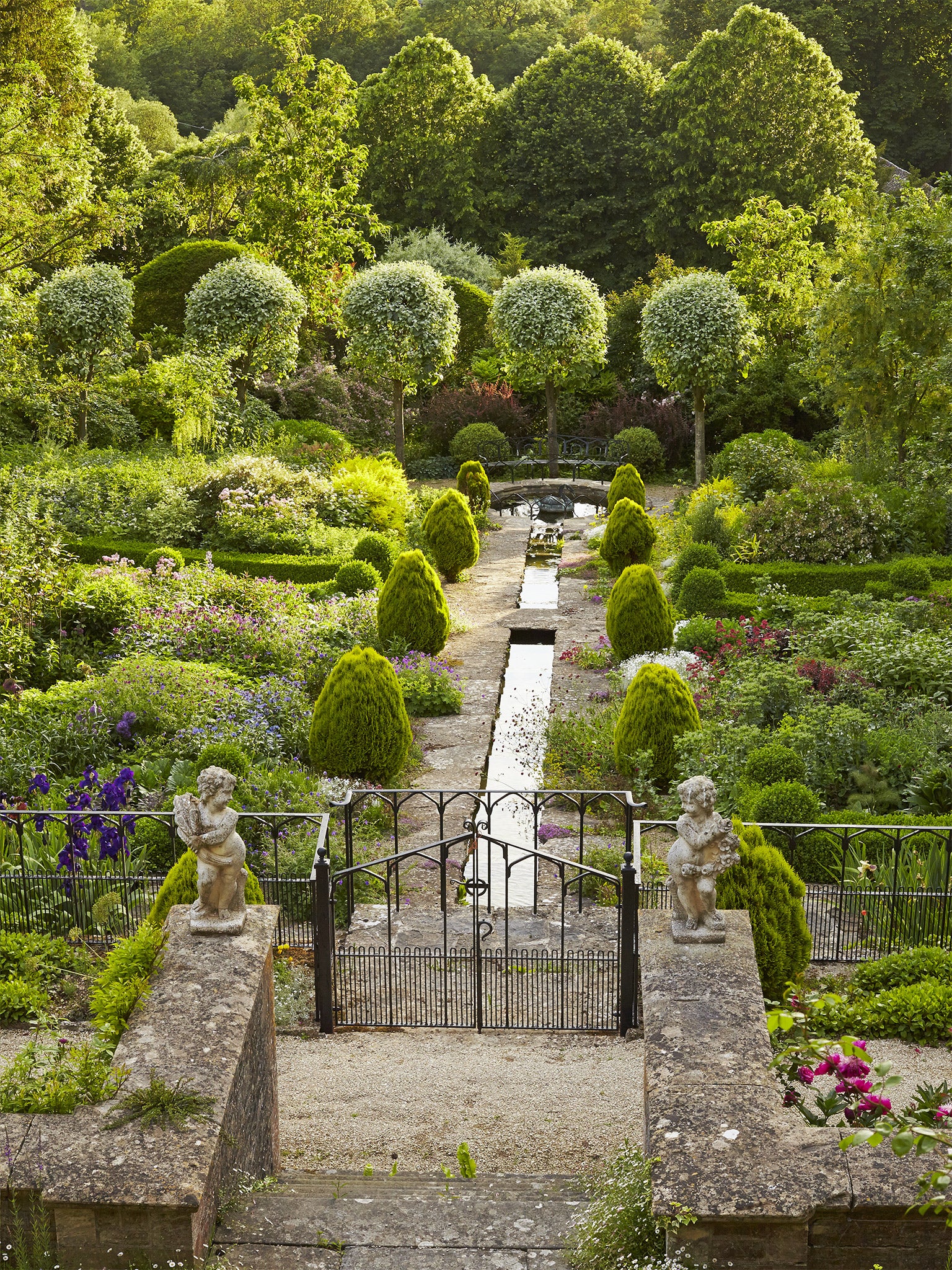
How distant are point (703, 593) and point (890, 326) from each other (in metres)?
5.83

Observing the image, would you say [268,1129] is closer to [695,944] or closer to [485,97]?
[695,944]

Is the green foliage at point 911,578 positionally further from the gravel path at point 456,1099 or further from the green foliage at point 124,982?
the green foliage at point 124,982

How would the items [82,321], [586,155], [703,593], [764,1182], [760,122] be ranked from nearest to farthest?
[764,1182], [703,593], [82,321], [760,122], [586,155]

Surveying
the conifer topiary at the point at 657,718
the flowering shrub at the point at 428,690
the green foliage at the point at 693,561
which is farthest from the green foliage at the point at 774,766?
the green foliage at the point at 693,561

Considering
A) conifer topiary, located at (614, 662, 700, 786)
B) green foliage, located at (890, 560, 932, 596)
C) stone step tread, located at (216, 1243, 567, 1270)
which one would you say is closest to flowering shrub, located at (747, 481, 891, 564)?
green foliage, located at (890, 560, 932, 596)

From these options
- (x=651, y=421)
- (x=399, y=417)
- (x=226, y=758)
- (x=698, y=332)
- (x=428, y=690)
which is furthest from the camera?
(x=651, y=421)

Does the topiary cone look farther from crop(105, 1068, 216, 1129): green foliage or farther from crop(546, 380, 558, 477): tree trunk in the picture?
crop(546, 380, 558, 477): tree trunk

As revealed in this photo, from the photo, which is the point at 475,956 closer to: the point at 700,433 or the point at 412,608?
the point at 412,608

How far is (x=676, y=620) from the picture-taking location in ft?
44.6

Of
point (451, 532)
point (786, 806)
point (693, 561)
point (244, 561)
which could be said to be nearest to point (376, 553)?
point (244, 561)

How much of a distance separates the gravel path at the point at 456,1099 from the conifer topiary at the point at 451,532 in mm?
10357

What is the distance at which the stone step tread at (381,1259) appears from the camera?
3.82 m

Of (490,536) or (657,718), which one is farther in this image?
(490,536)

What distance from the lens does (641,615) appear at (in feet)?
41.1
